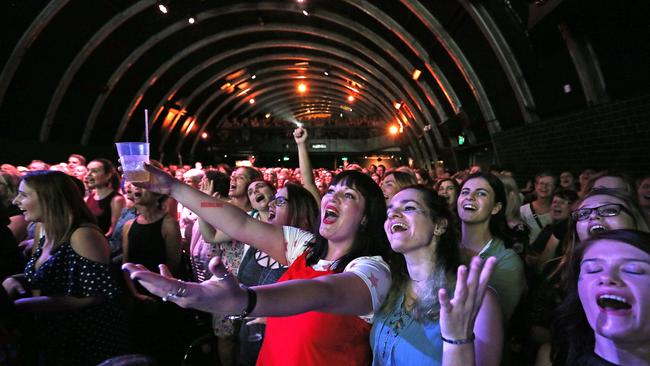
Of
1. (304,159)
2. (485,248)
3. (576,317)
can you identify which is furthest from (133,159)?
(485,248)

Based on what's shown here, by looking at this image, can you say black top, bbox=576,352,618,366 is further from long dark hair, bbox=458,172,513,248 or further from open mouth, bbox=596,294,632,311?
long dark hair, bbox=458,172,513,248

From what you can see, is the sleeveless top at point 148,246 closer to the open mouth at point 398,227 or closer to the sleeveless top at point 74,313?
the sleeveless top at point 74,313

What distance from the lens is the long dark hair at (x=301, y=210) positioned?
3.41m

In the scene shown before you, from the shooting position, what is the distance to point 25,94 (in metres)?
13.6

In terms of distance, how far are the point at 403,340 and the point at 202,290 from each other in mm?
1008

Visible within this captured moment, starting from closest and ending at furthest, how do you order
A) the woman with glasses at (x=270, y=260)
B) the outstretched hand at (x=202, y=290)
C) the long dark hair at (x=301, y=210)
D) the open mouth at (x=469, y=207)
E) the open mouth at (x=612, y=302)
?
the outstretched hand at (x=202, y=290) → the open mouth at (x=612, y=302) → the woman with glasses at (x=270, y=260) → the open mouth at (x=469, y=207) → the long dark hair at (x=301, y=210)

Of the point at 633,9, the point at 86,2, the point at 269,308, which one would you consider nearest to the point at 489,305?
the point at 269,308

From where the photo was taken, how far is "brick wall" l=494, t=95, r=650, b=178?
616 centimetres

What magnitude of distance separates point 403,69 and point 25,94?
14.6 metres

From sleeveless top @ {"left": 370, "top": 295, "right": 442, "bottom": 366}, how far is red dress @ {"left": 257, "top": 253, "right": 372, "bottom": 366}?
0.34 ft

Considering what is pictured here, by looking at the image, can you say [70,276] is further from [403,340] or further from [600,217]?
[600,217]

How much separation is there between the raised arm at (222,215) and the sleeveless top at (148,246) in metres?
1.65

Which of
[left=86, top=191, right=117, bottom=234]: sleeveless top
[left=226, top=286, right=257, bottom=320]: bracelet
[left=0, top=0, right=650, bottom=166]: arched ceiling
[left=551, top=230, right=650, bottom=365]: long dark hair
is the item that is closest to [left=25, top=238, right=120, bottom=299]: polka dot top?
[left=226, top=286, right=257, bottom=320]: bracelet

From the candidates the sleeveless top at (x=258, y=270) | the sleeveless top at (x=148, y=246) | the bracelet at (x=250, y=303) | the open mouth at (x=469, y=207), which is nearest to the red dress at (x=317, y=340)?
the bracelet at (x=250, y=303)
